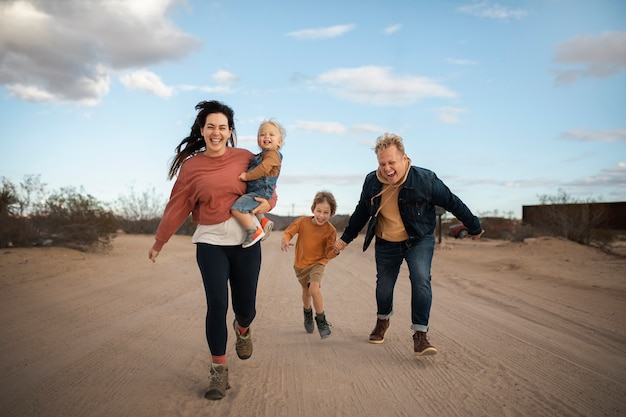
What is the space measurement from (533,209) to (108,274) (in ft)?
68.6

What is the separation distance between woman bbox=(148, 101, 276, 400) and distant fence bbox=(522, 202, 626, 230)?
61.1 feet

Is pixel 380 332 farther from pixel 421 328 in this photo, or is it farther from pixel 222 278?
pixel 222 278

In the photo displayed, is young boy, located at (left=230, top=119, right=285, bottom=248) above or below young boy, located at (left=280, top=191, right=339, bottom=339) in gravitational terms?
above

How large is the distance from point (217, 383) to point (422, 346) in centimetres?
216

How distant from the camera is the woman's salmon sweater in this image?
4.30 metres

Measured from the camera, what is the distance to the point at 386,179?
5.44 meters

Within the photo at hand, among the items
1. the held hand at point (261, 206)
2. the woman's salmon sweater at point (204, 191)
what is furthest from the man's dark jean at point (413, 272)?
the woman's salmon sweater at point (204, 191)

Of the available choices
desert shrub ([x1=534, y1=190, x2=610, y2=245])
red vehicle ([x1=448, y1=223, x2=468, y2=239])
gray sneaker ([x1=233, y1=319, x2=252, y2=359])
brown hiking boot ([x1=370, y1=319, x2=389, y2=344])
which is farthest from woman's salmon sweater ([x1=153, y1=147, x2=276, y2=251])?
red vehicle ([x1=448, y1=223, x2=468, y2=239])

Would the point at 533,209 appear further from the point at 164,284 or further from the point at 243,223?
the point at 243,223

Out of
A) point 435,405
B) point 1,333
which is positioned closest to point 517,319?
point 435,405

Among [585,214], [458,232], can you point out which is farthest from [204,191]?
[458,232]

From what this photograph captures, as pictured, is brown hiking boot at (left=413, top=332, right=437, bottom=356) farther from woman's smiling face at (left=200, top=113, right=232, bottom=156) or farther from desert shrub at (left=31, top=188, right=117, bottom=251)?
desert shrub at (left=31, top=188, right=117, bottom=251)

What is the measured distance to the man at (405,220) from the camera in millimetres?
5211

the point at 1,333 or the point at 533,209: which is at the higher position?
the point at 533,209
